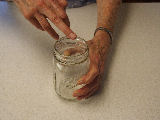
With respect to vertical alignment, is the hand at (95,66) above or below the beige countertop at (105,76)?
above

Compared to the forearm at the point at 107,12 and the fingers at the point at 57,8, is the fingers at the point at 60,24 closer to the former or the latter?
the fingers at the point at 57,8

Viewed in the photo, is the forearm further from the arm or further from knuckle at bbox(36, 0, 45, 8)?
knuckle at bbox(36, 0, 45, 8)

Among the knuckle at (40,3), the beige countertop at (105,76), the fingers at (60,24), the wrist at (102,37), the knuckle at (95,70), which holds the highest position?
the knuckle at (40,3)

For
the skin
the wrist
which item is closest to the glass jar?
the skin

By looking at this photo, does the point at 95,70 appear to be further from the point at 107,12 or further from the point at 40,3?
the point at 107,12

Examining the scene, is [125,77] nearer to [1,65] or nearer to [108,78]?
[108,78]

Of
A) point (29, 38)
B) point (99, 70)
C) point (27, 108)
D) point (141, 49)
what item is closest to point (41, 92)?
point (27, 108)

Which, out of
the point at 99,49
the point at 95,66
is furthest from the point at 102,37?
the point at 95,66

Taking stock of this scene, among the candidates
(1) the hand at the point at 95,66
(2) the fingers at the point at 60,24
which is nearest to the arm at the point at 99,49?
(1) the hand at the point at 95,66

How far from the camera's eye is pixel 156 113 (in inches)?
24.4

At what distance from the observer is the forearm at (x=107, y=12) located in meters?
0.86

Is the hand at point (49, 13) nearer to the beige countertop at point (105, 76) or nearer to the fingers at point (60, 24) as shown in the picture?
the fingers at point (60, 24)

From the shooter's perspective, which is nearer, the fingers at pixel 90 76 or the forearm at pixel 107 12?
the fingers at pixel 90 76

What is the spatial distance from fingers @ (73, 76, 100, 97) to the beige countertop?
0.13 feet
